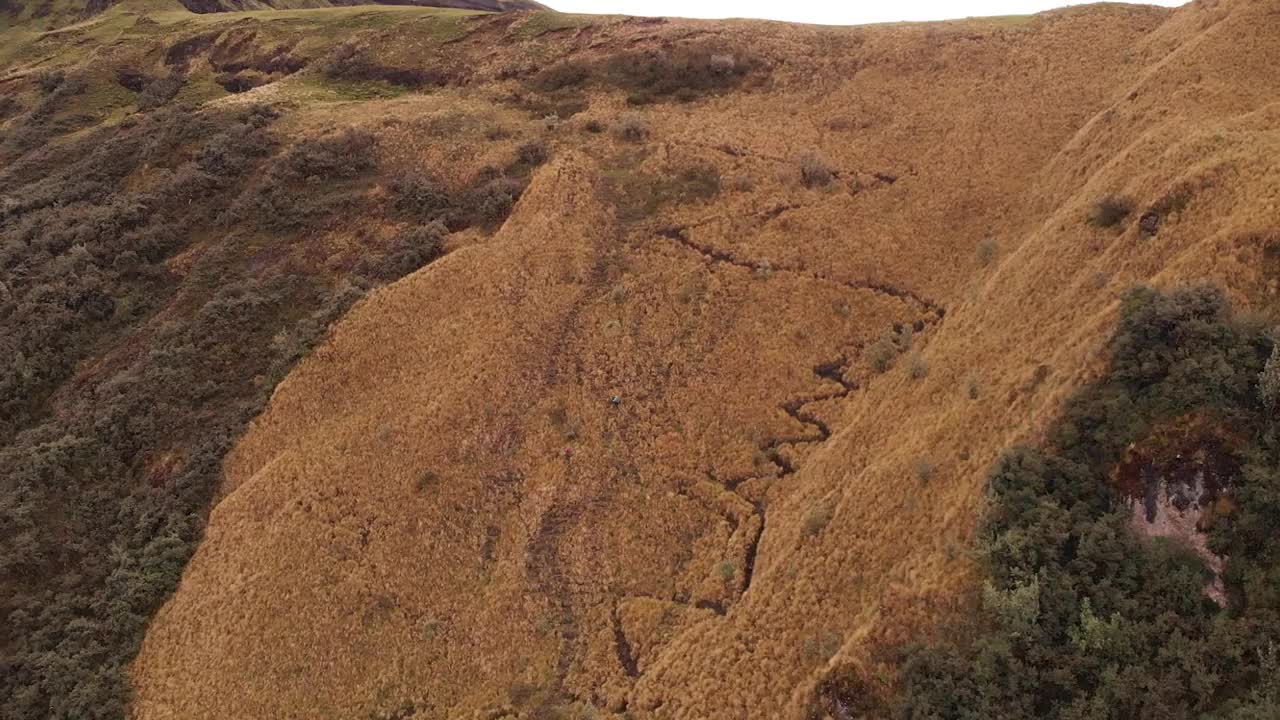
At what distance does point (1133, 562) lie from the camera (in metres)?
12.2

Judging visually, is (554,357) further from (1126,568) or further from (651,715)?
(1126,568)

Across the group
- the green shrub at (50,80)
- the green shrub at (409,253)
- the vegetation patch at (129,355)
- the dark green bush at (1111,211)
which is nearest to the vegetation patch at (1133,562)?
the dark green bush at (1111,211)

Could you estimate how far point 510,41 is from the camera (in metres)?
42.3

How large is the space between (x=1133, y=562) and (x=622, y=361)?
1459 centimetres

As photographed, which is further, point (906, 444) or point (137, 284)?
point (137, 284)

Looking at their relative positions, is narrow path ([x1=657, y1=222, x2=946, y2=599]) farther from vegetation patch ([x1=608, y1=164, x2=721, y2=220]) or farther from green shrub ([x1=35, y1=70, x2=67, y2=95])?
green shrub ([x1=35, y1=70, x2=67, y2=95])

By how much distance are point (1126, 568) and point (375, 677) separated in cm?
1578

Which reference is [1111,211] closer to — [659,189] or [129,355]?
[659,189]

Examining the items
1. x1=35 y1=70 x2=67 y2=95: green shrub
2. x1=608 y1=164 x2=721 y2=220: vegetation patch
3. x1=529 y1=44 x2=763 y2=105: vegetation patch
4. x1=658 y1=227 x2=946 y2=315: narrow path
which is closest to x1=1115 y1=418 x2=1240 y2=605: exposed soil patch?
x1=658 y1=227 x2=946 y2=315: narrow path

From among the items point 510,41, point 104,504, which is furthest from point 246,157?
point 104,504

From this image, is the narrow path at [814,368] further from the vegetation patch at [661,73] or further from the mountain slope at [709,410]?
the vegetation patch at [661,73]

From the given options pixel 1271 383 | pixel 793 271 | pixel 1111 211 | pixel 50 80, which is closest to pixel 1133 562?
pixel 1271 383

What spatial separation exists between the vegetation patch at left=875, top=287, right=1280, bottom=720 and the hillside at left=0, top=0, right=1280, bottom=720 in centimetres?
12

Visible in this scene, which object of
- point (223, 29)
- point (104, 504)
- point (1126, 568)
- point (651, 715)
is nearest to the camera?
point (1126, 568)
